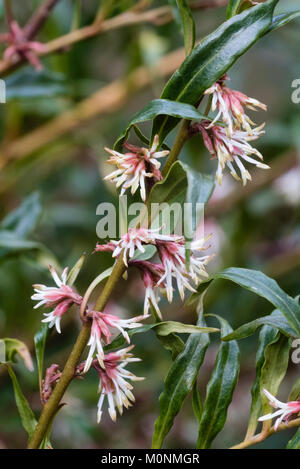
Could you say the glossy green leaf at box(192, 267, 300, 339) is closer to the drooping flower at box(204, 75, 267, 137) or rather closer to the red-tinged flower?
the drooping flower at box(204, 75, 267, 137)

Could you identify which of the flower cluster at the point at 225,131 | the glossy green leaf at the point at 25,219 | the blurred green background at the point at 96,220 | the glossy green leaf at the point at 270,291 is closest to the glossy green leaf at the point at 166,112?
the flower cluster at the point at 225,131

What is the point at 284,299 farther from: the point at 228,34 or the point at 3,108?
the point at 3,108

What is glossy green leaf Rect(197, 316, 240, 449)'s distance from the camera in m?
0.49

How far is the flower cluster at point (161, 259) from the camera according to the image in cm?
→ 41

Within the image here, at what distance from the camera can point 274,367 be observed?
48 centimetres

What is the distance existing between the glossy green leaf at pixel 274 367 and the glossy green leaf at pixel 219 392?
0.02m

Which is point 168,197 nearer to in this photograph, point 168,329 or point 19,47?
point 168,329

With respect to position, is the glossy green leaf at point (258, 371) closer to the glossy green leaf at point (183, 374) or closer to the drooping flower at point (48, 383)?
the glossy green leaf at point (183, 374)

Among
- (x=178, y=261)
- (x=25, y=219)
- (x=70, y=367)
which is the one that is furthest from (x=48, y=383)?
(x=25, y=219)

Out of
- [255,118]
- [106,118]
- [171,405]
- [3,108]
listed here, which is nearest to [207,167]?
[106,118]

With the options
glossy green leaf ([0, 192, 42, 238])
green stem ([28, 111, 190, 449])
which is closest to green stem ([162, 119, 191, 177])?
green stem ([28, 111, 190, 449])

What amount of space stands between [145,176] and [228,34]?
0.37ft

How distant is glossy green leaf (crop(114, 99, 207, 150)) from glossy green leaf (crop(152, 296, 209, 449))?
16 cm

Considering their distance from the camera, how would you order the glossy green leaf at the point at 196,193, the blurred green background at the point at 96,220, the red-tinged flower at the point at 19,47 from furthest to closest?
1. the blurred green background at the point at 96,220
2. the red-tinged flower at the point at 19,47
3. the glossy green leaf at the point at 196,193
